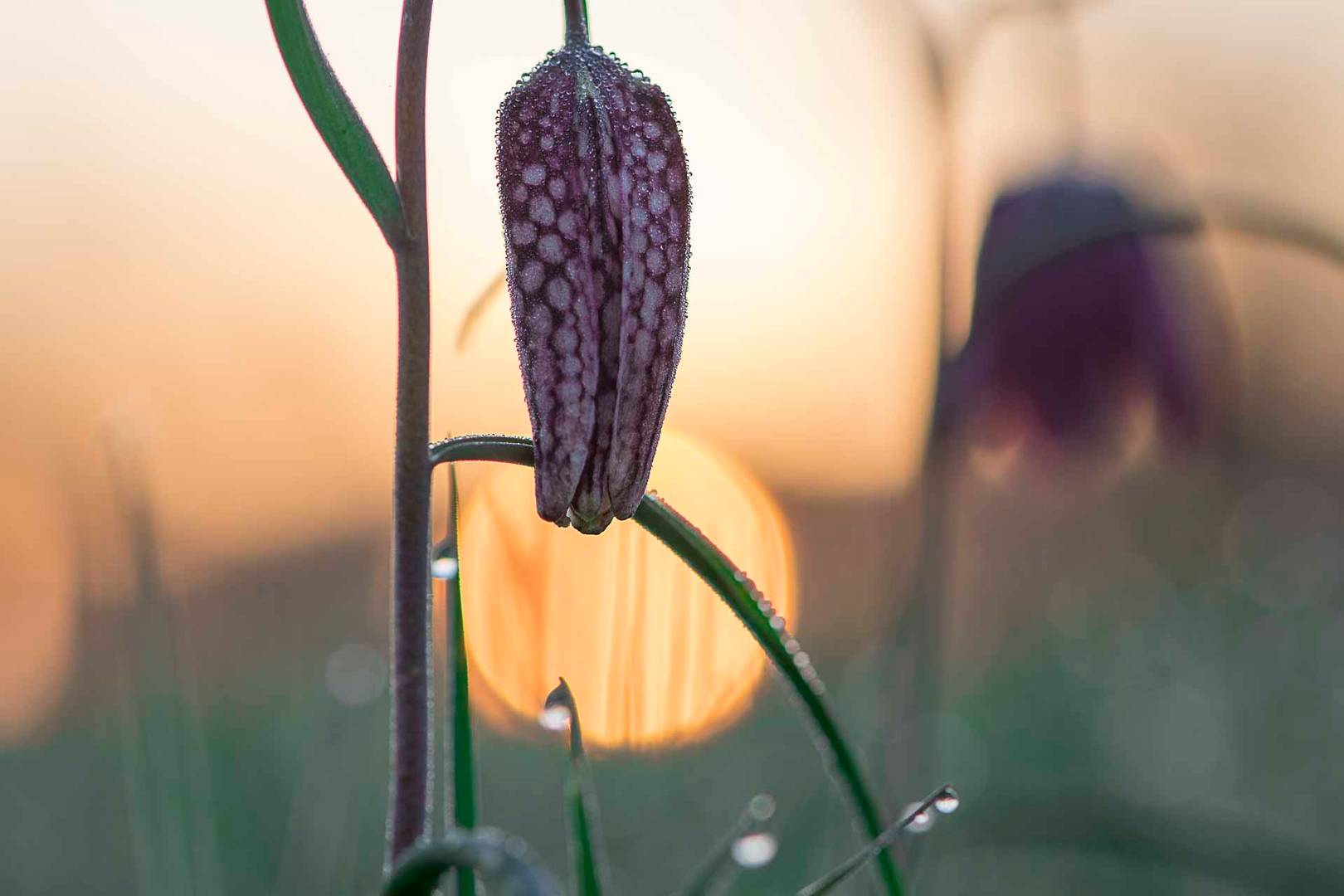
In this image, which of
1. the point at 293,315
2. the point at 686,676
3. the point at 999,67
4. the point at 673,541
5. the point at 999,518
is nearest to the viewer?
the point at 673,541

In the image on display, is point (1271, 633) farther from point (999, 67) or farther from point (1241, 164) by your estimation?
point (999, 67)

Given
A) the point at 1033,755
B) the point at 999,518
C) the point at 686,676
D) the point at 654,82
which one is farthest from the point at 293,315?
the point at 1033,755

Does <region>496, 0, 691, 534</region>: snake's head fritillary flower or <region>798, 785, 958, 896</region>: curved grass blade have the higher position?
<region>496, 0, 691, 534</region>: snake's head fritillary flower

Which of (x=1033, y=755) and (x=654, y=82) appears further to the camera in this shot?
(x=1033, y=755)

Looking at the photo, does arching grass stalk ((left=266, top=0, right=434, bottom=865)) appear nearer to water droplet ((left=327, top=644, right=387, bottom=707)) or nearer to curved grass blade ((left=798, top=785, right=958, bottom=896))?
curved grass blade ((left=798, top=785, right=958, bottom=896))

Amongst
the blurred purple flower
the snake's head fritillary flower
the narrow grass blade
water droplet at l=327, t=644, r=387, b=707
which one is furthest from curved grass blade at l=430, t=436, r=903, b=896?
the blurred purple flower

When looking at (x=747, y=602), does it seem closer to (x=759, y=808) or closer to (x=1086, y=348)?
(x=759, y=808)

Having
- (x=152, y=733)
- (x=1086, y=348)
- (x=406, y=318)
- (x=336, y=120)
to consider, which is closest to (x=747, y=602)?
(x=406, y=318)

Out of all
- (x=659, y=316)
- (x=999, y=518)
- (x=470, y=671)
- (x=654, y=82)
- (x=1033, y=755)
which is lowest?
(x=1033, y=755)
